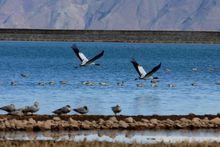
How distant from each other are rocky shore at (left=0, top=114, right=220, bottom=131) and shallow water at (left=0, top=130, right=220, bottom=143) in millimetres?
568

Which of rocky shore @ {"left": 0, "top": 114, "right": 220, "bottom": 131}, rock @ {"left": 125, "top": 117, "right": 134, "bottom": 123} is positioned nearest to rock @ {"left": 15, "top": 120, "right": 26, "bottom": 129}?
rocky shore @ {"left": 0, "top": 114, "right": 220, "bottom": 131}

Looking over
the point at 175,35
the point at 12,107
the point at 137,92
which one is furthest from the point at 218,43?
the point at 12,107

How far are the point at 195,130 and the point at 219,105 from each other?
10.3 metres

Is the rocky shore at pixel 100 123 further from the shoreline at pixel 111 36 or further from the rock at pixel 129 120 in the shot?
the shoreline at pixel 111 36

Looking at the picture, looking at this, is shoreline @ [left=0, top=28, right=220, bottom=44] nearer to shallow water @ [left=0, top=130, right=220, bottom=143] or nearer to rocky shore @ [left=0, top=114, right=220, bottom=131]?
rocky shore @ [left=0, top=114, right=220, bottom=131]

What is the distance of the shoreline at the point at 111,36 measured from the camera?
148000mm

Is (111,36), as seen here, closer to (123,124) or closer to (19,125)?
(123,124)

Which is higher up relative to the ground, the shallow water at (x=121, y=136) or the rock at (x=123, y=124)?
the rock at (x=123, y=124)

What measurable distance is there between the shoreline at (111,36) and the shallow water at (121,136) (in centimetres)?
12334

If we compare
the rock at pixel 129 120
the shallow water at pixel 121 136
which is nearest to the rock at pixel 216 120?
the shallow water at pixel 121 136

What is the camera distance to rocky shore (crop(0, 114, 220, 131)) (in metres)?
22.0

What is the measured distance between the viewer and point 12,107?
25.5 m

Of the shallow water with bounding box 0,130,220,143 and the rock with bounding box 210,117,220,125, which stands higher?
the rock with bounding box 210,117,220,125

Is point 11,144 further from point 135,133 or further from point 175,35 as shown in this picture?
point 175,35
